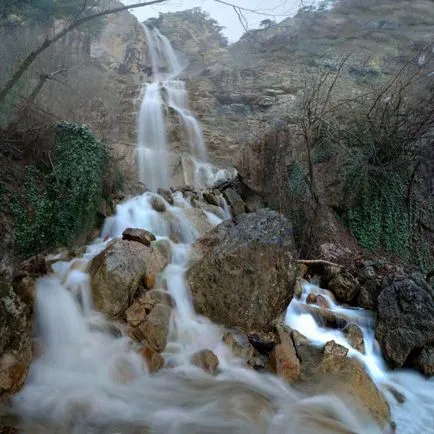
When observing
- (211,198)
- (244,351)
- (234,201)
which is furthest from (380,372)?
(211,198)

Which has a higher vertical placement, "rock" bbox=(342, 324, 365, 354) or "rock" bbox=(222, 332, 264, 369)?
"rock" bbox=(222, 332, 264, 369)

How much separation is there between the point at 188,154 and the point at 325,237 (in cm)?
789

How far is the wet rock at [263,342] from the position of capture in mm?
5105

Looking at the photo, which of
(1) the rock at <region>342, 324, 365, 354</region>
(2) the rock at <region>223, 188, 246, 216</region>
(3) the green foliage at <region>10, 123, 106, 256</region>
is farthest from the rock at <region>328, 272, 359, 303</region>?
(3) the green foliage at <region>10, 123, 106, 256</region>

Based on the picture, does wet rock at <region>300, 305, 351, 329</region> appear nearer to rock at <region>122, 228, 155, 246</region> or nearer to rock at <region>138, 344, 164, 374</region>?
rock at <region>138, 344, 164, 374</region>

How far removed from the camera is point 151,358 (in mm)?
4617

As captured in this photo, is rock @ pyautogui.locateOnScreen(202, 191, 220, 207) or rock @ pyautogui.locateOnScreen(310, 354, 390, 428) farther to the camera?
rock @ pyautogui.locateOnScreen(202, 191, 220, 207)

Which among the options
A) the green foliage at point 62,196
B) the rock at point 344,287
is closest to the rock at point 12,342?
the green foliage at point 62,196

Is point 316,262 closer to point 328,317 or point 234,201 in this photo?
point 328,317

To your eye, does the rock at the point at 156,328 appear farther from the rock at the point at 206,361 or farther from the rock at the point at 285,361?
the rock at the point at 285,361

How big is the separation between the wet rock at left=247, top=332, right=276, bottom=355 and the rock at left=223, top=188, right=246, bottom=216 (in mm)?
5265

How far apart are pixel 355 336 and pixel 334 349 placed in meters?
0.81

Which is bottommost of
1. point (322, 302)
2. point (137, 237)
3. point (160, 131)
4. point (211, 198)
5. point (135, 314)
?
point (322, 302)

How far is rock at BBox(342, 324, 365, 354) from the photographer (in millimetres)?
5742
